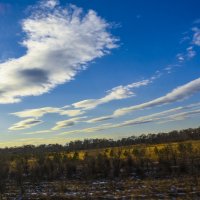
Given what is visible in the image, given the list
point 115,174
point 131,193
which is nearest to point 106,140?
point 115,174

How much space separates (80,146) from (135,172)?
393 ft

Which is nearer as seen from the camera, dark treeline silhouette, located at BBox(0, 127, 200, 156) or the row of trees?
the row of trees

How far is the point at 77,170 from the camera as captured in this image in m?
52.0

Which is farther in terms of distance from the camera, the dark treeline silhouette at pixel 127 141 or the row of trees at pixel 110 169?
the dark treeline silhouette at pixel 127 141

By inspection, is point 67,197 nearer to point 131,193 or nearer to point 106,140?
point 131,193

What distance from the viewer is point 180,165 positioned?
45.3 meters

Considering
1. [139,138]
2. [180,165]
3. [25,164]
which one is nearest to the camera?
[180,165]

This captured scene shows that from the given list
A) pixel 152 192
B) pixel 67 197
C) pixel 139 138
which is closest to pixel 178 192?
pixel 152 192

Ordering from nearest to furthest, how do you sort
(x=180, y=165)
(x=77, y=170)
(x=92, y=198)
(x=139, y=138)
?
(x=92, y=198), (x=180, y=165), (x=77, y=170), (x=139, y=138)

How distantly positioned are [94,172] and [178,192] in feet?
73.7

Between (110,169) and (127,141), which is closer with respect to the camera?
(110,169)

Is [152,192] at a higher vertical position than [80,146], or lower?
lower

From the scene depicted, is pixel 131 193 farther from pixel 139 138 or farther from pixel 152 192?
pixel 139 138

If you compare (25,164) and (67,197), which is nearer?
(67,197)
